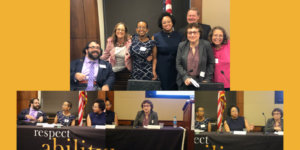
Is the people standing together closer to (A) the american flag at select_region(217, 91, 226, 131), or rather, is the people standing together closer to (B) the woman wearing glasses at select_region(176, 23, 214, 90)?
(B) the woman wearing glasses at select_region(176, 23, 214, 90)

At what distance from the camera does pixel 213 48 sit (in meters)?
3.88

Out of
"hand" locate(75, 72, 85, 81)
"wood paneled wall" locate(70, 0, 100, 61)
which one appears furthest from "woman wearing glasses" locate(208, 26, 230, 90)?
"hand" locate(75, 72, 85, 81)

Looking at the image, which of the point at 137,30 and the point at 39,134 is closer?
the point at 137,30

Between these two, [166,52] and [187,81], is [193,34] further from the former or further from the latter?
[187,81]

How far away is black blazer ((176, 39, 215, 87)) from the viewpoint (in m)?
3.84

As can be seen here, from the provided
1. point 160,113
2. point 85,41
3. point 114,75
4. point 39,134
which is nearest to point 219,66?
point 160,113

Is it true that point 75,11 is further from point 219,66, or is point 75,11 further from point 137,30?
point 219,66

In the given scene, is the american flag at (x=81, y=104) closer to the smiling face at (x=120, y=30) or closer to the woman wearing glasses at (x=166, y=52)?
the smiling face at (x=120, y=30)

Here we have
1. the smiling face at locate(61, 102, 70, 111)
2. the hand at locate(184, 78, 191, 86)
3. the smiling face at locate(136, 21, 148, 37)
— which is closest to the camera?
the hand at locate(184, 78, 191, 86)

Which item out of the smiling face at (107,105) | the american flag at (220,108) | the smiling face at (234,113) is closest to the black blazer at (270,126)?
the smiling face at (234,113)

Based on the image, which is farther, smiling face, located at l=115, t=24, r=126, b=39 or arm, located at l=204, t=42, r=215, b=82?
smiling face, located at l=115, t=24, r=126, b=39

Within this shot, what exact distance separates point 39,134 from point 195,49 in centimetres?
219

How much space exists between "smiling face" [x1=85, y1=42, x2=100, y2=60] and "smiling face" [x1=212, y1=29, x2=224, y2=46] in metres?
1.35

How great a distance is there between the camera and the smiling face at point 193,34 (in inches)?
152
